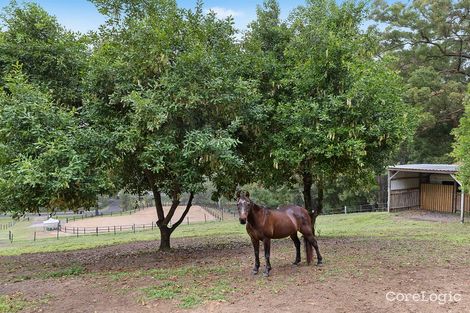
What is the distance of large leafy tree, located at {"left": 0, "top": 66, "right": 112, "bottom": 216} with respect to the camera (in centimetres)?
738

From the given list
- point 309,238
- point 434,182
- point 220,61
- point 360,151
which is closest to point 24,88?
point 220,61

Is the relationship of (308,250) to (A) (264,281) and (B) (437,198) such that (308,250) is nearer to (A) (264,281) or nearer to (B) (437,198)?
(A) (264,281)

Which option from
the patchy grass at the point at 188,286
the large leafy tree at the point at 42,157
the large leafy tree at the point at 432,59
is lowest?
the patchy grass at the point at 188,286

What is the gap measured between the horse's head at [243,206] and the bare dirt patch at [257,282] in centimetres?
124

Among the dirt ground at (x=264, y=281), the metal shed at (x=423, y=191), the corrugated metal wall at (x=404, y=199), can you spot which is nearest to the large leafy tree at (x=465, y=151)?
the dirt ground at (x=264, y=281)

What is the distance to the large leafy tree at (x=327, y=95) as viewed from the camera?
9.70 meters

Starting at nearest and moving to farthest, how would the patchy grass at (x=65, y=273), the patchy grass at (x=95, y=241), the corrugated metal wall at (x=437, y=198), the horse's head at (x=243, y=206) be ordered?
the horse's head at (x=243, y=206)
the patchy grass at (x=65, y=273)
the patchy grass at (x=95, y=241)
the corrugated metal wall at (x=437, y=198)

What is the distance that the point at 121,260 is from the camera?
36.4ft

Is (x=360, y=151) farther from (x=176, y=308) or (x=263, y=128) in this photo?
(x=176, y=308)

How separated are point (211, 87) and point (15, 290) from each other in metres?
5.92

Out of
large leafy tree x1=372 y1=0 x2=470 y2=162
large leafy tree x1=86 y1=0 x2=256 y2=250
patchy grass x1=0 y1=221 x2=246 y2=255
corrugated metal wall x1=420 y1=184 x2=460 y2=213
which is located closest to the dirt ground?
large leafy tree x1=86 y1=0 x2=256 y2=250

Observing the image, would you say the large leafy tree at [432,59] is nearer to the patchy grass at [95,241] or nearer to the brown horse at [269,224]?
the patchy grass at [95,241]

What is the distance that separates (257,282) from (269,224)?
1.15 meters

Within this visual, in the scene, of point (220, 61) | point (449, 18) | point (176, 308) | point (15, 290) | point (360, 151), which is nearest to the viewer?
point (176, 308)
